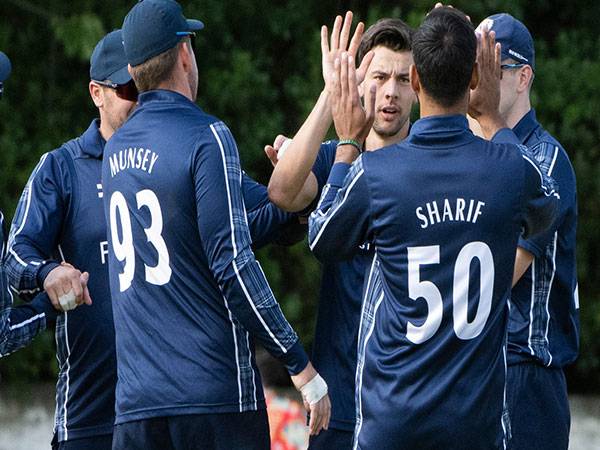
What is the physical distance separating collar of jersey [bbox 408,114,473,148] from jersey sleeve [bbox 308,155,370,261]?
0.68 ft

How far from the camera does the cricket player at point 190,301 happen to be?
4.50m

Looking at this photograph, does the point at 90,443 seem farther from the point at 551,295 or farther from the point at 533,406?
the point at 551,295

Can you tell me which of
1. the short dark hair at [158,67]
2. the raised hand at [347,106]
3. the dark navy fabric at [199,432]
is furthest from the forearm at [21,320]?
the raised hand at [347,106]

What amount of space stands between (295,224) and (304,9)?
233 inches

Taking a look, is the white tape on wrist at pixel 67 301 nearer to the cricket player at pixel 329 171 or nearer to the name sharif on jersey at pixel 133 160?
the name sharif on jersey at pixel 133 160

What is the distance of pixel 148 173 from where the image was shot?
460cm

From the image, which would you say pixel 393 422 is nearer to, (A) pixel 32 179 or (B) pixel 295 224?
(B) pixel 295 224

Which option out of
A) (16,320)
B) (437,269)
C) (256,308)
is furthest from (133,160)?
(437,269)

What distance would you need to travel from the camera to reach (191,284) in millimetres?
4551

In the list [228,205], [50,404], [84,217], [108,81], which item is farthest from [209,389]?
[50,404]

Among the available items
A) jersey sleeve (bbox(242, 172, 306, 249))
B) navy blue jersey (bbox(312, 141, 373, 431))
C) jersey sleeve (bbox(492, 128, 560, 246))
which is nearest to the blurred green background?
jersey sleeve (bbox(242, 172, 306, 249))

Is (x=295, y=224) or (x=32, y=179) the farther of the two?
(x=32, y=179)

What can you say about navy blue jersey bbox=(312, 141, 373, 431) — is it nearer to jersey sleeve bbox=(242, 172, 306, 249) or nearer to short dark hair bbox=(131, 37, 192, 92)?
jersey sleeve bbox=(242, 172, 306, 249)

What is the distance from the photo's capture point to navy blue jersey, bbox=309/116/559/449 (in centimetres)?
422
